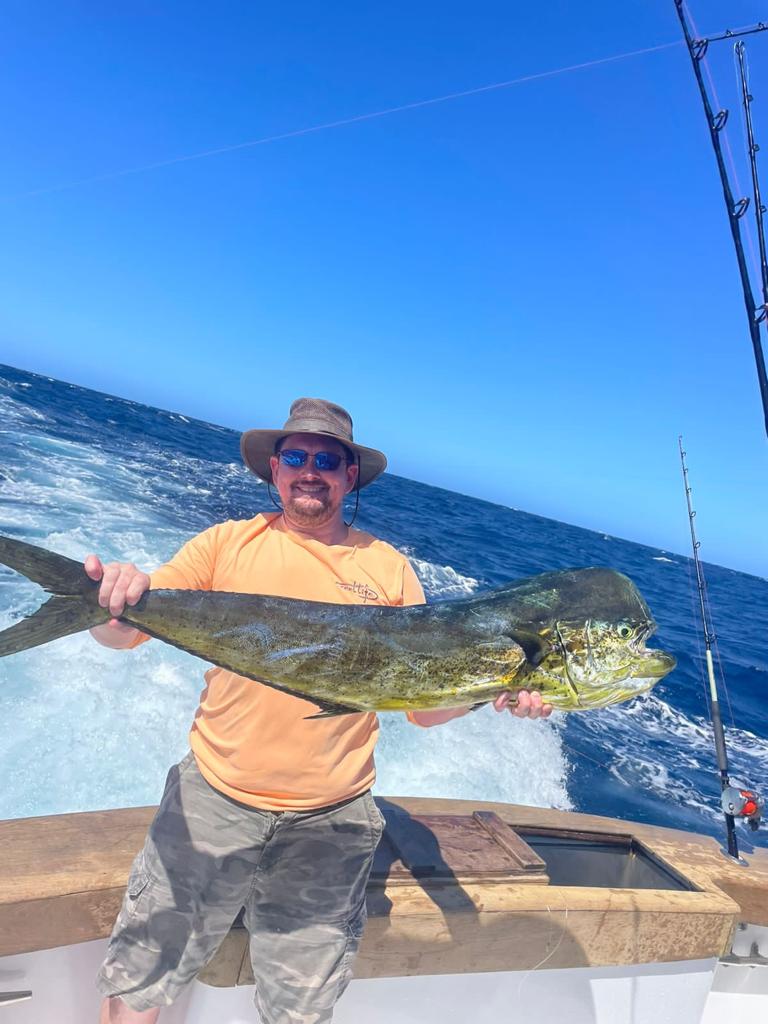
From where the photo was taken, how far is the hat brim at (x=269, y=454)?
2674mm

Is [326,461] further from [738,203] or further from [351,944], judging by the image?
[738,203]

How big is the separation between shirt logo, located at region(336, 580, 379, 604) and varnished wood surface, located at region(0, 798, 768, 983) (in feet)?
3.58

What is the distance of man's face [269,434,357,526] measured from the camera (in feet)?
8.14

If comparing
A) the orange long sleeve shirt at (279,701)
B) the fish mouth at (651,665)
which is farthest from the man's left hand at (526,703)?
the orange long sleeve shirt at (279,701)

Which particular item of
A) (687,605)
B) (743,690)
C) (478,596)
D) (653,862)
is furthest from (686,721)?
(687,605)

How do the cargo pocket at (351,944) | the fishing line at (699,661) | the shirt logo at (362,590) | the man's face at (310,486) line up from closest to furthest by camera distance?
the cargo pocket at (351,944), the shirt logo at (362,590), the man's face at (310,486), the fishing line at (699,661)

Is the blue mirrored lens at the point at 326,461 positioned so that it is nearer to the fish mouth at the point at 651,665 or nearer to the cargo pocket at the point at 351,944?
the fish mouth at the point at 651,665

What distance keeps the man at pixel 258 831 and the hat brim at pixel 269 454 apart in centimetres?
52

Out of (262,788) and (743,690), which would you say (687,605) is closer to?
(743,690)

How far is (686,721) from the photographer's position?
877 cm

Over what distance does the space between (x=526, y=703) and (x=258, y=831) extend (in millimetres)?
999

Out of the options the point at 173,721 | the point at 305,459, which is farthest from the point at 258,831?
the point at 173,721

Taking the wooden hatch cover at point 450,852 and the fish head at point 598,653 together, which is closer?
the fish head at point 598,653

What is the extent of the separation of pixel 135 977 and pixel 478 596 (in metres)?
1.63
